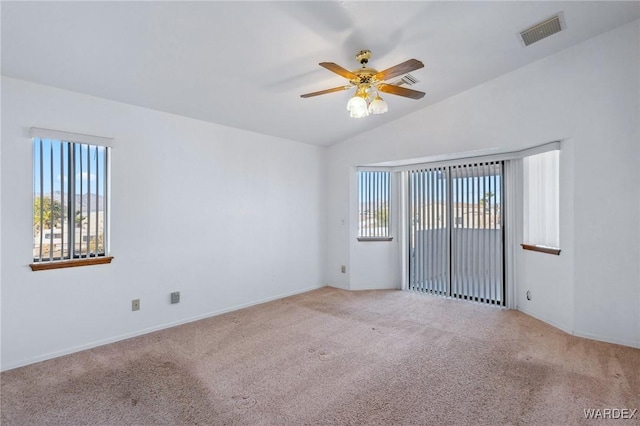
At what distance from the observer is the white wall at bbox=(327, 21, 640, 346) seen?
308cm

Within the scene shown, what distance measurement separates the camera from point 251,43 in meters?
2.62

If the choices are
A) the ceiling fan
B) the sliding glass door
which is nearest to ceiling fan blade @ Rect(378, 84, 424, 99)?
the ceiling fan

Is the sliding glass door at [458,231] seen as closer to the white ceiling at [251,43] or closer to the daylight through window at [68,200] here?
the white ceiling at [251,43]

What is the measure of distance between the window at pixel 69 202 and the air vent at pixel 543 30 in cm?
432

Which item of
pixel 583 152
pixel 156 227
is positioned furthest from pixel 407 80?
pixel 156 227

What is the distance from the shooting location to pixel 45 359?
287cm

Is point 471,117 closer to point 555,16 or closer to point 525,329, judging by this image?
point 555,16

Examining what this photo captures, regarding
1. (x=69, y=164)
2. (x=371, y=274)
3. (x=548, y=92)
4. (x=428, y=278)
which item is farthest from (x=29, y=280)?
(x=548, y=92)

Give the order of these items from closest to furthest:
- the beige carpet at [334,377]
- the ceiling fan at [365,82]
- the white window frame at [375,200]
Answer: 1. the beige carpet at [334,377]
2. the ceiling fan at [365,82]
3. the white window frame at [375,200]

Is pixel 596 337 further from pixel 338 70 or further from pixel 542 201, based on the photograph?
pixel 338 70

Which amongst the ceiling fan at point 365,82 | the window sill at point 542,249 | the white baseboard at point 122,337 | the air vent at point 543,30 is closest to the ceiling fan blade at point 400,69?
the ceiling fan at point 365,82

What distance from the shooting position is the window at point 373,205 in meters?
5.46

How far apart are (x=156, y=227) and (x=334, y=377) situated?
2.53 meters

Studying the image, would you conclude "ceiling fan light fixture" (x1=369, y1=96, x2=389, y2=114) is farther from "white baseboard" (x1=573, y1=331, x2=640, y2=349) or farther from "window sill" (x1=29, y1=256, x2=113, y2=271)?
"white baseboard" (x1=573, y1=331, x2=640, y2=349)
